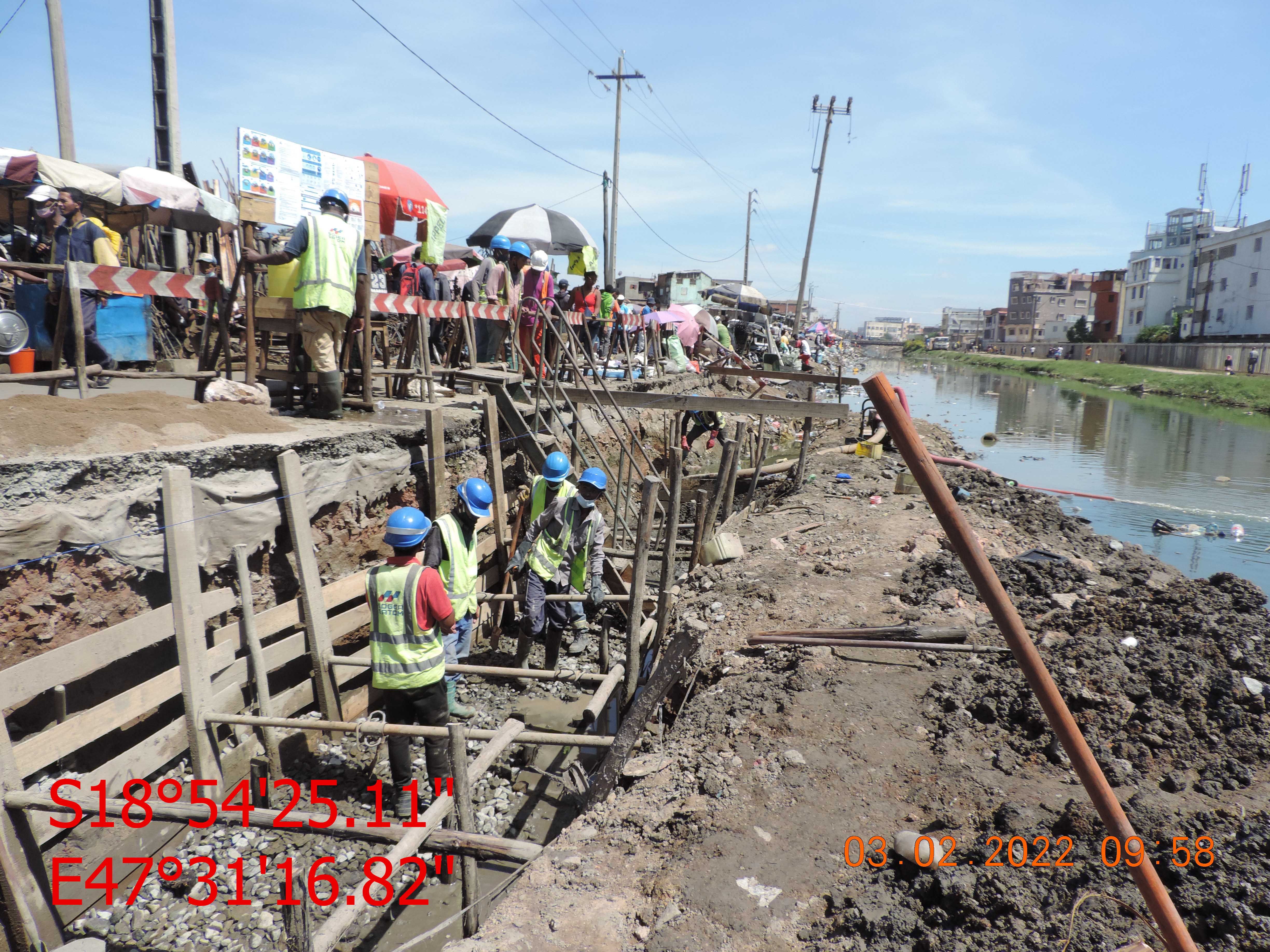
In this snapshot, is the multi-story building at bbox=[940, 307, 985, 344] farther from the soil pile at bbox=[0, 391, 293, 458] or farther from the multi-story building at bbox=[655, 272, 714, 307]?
the soil pile at bbox=[0, 391, 293, 458]

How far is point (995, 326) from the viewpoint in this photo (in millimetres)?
109625

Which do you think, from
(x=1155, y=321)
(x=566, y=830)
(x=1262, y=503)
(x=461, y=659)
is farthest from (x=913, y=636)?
(x=1155, y=321)

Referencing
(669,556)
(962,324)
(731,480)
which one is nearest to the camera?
(669,556)

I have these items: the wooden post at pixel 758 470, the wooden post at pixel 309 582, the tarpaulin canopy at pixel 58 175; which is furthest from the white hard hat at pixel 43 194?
the wooden post at pixel 758 470

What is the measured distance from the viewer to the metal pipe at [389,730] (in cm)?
401

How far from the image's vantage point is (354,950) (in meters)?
3.99

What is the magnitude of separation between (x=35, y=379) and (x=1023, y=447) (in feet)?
80.3

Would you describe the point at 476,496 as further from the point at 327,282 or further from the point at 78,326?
the point at 78,326

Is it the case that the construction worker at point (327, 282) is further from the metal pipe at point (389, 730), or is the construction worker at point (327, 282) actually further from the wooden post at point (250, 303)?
the metal pipe at point (389, 730)

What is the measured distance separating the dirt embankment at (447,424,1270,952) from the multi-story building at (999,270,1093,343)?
98.5 metres

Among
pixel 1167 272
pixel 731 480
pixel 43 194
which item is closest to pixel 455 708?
pixel 731 480

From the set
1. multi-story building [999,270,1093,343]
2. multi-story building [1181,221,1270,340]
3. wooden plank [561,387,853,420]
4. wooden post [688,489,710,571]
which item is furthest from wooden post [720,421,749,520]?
multi-story building [999,270,1093,343]

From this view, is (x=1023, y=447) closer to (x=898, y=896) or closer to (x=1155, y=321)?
(x=898, y=896)

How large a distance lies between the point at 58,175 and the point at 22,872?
7635mm
